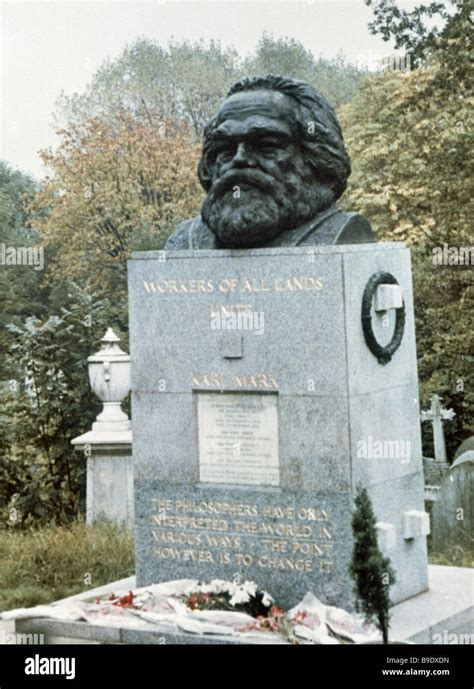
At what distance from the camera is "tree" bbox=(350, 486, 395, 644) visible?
295 inches

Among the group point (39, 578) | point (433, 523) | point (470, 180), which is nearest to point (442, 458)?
point (470, 180)

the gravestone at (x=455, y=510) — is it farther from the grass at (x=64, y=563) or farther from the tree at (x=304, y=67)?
the tree at (x=304, y=67)

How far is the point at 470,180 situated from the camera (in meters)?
17.0

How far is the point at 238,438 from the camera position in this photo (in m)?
9.16

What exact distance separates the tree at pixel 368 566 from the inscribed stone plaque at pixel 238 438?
1401 millimetres

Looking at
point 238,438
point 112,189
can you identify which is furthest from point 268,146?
point 112,189

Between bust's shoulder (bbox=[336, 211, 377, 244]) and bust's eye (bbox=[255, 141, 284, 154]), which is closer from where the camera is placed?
bust's shoulder (bbox=[336, 211, 377, 244])

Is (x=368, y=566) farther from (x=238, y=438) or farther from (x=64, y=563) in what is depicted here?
(x=64, y=563)

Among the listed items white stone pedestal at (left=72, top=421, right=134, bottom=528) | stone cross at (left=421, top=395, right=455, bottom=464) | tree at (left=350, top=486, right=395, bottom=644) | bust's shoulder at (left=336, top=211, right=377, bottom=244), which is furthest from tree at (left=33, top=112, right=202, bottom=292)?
tree at (left=350, top=486, right=395, bottom=644)

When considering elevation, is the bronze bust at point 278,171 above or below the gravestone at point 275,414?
above

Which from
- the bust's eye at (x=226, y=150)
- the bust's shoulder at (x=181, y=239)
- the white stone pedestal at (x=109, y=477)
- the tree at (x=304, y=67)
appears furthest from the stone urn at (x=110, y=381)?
the tree at (x=304, y=67)

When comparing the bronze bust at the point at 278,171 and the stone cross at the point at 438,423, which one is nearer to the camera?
the bronze bust at the point at 278,171

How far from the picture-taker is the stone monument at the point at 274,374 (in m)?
8.82

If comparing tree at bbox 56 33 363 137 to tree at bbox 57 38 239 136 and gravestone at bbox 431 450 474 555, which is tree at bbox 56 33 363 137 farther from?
gravestone at bbox 431 450 474 555
